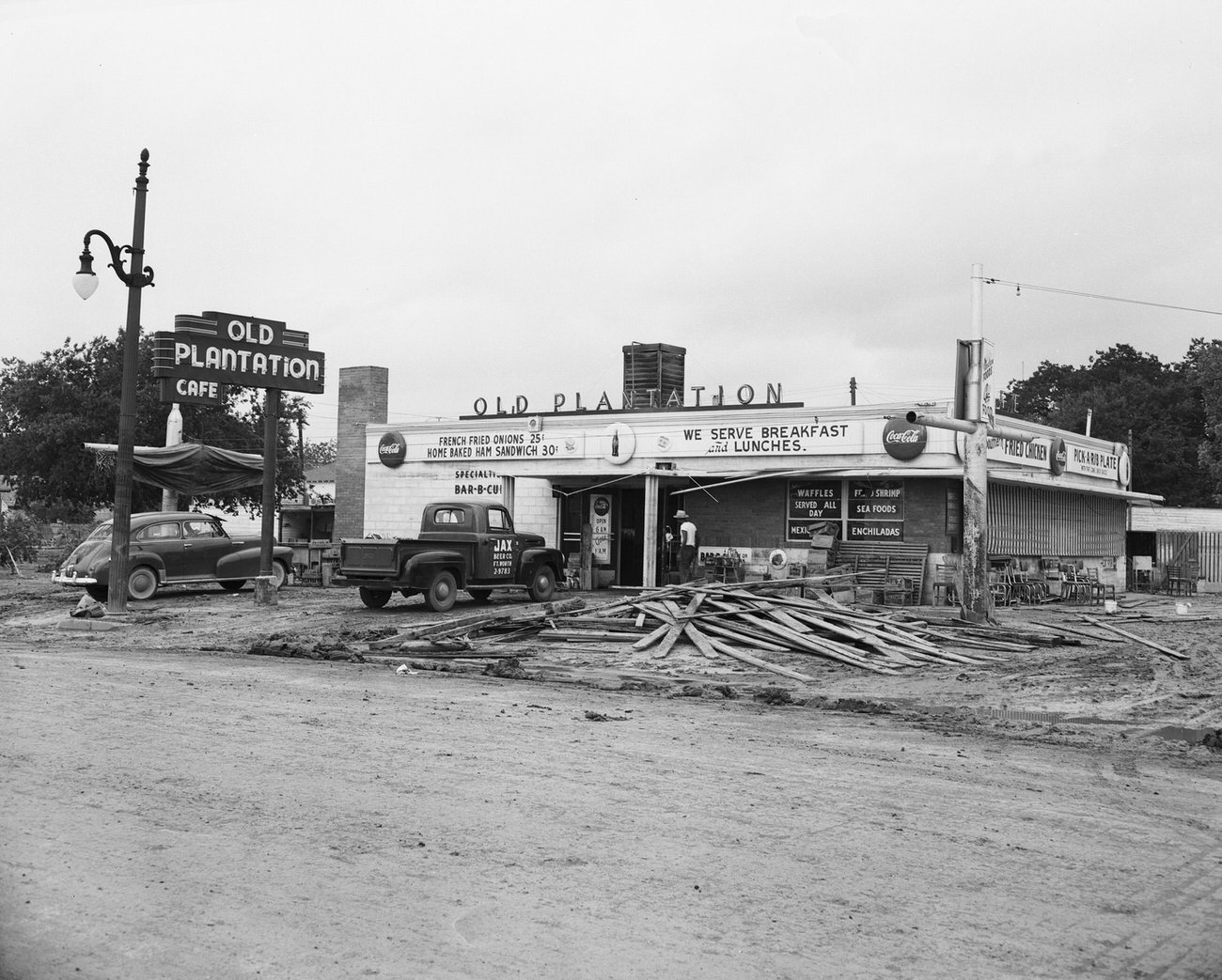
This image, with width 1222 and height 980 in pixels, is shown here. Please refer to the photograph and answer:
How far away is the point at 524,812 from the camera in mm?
7004

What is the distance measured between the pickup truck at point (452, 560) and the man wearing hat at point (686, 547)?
276 cm

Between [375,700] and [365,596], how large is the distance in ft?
34.2

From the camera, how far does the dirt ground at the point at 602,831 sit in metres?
4.87

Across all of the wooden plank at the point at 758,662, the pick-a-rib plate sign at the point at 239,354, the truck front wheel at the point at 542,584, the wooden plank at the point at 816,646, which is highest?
the pick-a-rib plate sign at the point at 239,354

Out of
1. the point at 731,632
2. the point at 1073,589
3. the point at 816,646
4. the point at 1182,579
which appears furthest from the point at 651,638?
the point at 1182,579

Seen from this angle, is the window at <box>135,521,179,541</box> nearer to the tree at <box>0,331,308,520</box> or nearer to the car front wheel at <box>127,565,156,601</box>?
the car front wheel at <box>127,565,156,601</box>

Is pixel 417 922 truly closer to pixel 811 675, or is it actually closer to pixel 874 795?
pixel 874 795

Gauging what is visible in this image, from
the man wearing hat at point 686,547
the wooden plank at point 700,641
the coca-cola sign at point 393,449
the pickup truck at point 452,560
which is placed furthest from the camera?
the coca-cola sign at point 393,449

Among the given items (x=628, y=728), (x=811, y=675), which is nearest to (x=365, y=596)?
(x=811, y=675)

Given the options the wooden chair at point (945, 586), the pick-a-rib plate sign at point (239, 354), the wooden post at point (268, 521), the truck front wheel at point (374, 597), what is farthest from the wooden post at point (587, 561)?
the wooden chair at point (945, 586)

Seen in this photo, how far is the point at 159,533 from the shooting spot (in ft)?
81.8

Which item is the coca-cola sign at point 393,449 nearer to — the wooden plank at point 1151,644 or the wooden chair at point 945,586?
the wooden chair at point 945,586

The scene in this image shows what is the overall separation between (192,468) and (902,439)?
1645 centimetres

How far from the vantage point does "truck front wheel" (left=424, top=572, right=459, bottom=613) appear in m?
21.1
